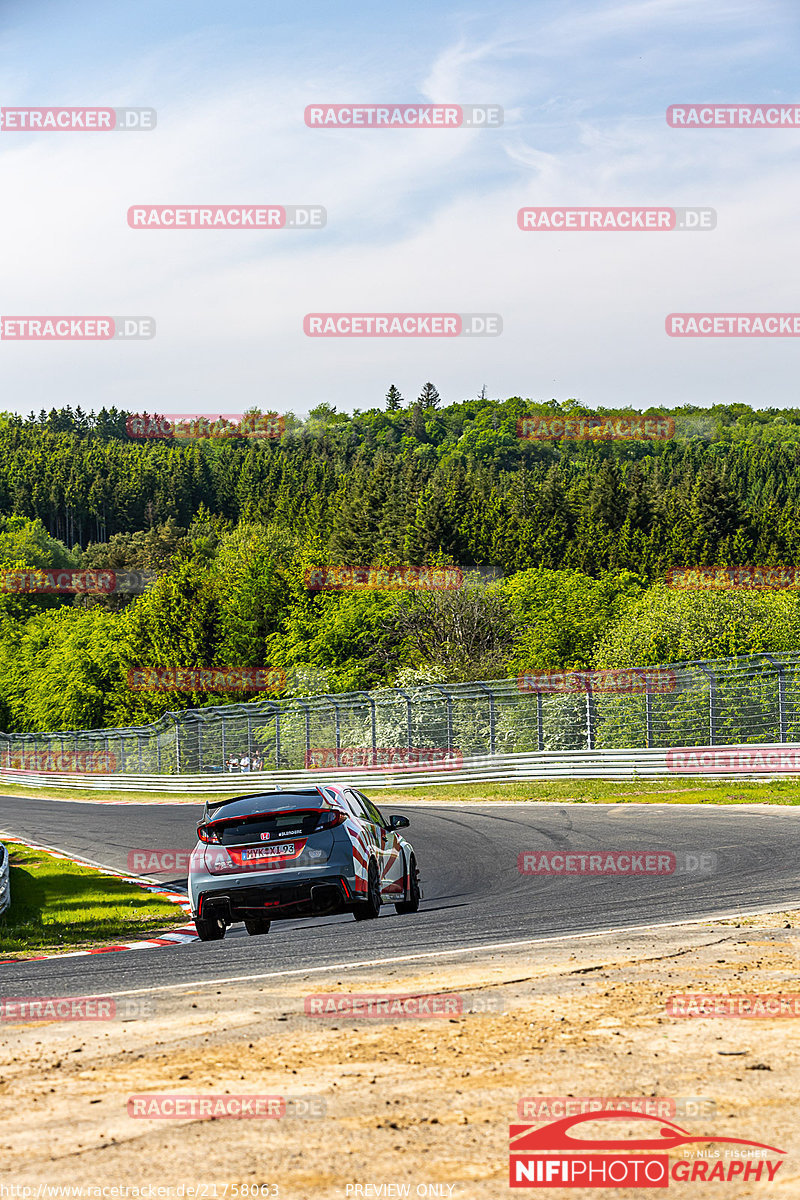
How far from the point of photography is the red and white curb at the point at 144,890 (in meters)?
10.2

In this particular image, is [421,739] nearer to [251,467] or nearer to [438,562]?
[438,562]

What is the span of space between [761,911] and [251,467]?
169m

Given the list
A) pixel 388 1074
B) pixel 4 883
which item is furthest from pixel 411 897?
pixel 388 1074

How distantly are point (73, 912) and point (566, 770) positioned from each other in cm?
1690

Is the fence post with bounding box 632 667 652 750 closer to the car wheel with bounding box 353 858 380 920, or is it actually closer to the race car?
the car wheel with bounding box 353 858 380 920

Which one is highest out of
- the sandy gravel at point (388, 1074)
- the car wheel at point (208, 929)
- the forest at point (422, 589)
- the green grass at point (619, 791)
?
the forest at point (422, 589)

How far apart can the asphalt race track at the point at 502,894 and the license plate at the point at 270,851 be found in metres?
0.69

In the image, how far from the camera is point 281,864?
1007 centimetres

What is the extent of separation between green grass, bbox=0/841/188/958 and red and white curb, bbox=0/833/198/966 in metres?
0.16

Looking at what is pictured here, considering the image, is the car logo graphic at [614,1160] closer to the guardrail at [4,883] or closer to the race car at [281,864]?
the race car at [281,864]

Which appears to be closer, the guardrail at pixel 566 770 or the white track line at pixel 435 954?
the white track line at pixel 435 954

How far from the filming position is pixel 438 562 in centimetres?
9612

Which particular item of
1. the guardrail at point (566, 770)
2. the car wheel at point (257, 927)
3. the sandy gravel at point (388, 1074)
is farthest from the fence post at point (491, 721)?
the sandy gravel at point (388, 1074)

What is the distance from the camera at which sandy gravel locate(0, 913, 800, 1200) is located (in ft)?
13.1
